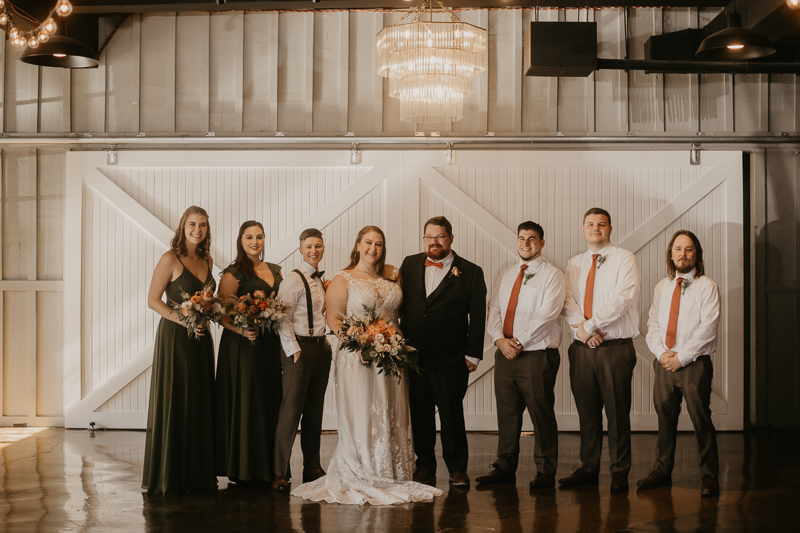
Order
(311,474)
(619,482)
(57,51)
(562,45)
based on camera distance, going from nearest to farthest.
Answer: (619,482)
(311,474)
(57,51)
(562,45)

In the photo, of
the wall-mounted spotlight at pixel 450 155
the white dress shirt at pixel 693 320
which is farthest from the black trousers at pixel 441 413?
the wall-mounted spotlight at pixel 450 155

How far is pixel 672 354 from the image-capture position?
450 centimetres

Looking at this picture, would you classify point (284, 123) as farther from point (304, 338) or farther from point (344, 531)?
point (344, 531)

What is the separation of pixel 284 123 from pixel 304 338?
3.10 m

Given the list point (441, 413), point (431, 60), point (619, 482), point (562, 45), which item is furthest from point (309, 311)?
point (562, 45)

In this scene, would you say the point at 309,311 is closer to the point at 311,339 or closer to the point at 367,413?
the point at 311,339

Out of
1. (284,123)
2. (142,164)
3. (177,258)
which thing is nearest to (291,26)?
(284,123)

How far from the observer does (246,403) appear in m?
4.48

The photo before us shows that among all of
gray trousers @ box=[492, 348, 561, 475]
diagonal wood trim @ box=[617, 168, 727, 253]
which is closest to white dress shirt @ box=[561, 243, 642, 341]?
gray trousers @ box=[492, 348, 561, 475]

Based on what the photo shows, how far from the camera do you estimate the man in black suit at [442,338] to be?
15.2 feet

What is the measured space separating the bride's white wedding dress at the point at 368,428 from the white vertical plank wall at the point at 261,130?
226 centimetres

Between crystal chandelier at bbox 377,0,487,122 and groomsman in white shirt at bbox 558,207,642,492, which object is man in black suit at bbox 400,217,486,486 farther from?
crystal chandelier at bbox 377,0,487,122

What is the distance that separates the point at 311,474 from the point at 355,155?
3331mm

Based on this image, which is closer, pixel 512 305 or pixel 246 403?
pixel 246 403
